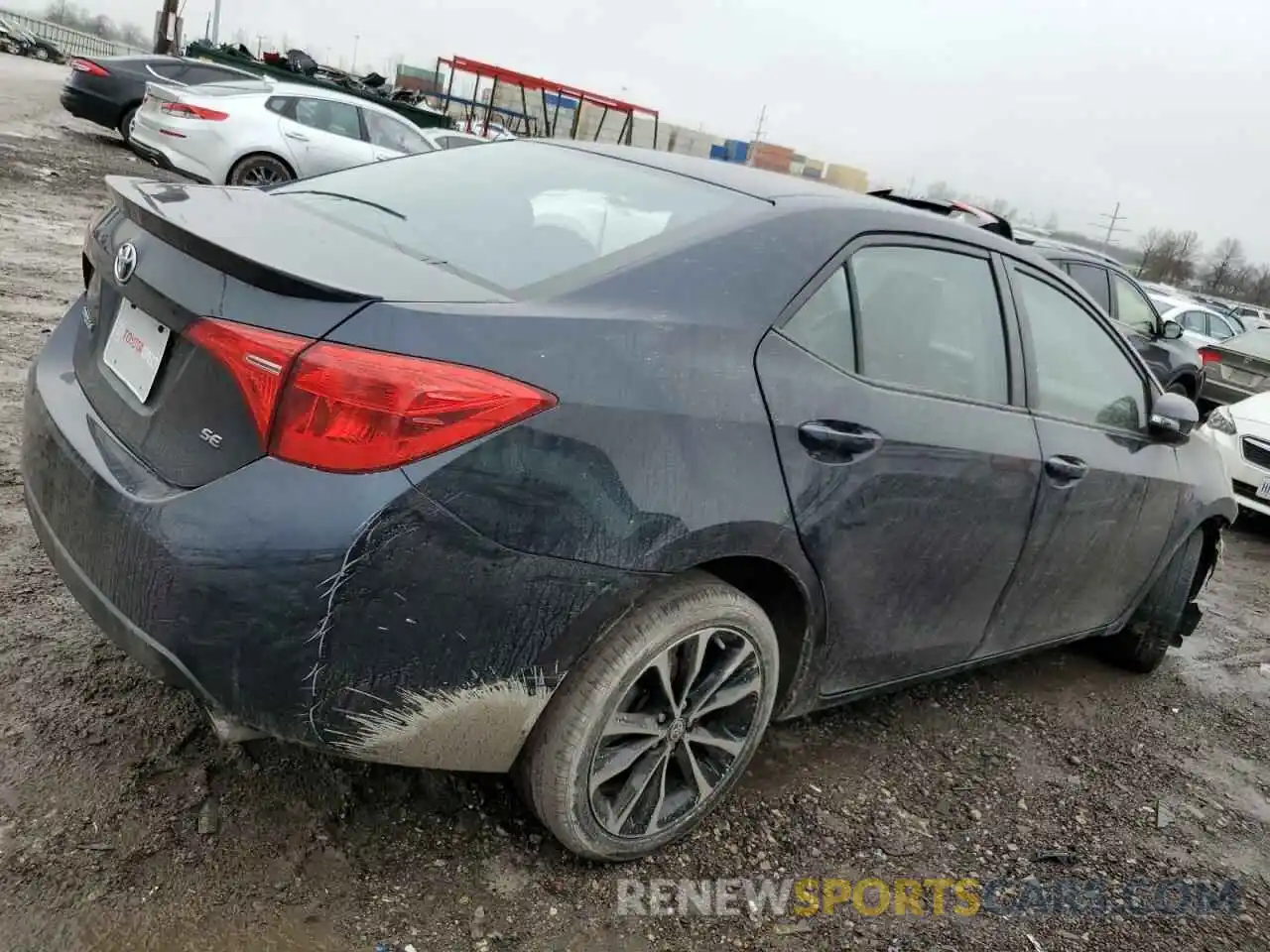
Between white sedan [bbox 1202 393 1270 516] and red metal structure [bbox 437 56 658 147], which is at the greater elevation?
red metal structure [bbox 437 56 658 147]

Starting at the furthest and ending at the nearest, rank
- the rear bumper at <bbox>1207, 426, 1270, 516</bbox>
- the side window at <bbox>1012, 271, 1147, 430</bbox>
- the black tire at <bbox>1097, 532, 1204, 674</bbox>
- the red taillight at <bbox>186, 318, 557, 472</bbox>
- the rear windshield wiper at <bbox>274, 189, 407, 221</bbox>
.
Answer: the rear bumper at <bbox>1207, 426, 1270, 516</bbox> → the black tire at <bbox>1097, 532, 1204, 674</bbox> → the side window at <bbox>1012, 271, 1147, 430</bbox> → the rear windshield wiper at <bbox>274, 189, 407, 221</bbox> → the red taillight at <bbox>186, 318, 557, 472</bbox>

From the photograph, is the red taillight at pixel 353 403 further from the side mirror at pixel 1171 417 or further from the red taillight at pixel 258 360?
the side mirror at pixel 1171 417

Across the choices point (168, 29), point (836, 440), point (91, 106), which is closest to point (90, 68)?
point (91, 106)

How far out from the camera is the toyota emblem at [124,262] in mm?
2053

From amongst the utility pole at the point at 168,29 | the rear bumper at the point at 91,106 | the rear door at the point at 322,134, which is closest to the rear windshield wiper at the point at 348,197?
the rear door at the point at 322,134

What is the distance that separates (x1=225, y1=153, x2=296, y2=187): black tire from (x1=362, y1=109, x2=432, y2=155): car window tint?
133 cm

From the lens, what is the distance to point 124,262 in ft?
6.83

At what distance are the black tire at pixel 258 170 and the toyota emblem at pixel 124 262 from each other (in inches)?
368

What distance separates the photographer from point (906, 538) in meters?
2.51

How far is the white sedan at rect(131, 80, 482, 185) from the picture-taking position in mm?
10500

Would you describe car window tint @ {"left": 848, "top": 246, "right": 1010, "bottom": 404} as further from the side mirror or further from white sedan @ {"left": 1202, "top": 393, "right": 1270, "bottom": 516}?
white sedan @ {"left": 1202, "top": 393, "right": 1270, "bottom": 516}

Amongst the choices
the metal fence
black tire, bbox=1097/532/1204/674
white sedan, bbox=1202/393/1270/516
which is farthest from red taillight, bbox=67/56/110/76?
the metal fence

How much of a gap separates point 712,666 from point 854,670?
22.1 inches

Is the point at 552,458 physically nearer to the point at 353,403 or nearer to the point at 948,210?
the point at 353,403
